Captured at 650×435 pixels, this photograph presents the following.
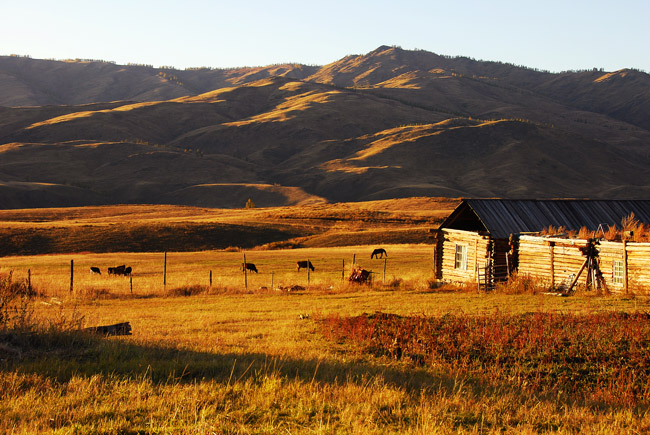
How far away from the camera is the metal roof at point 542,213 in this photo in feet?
103

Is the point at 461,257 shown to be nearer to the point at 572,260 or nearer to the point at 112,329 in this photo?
the point at 572,260

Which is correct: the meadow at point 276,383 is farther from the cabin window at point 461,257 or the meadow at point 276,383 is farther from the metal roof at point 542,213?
the cabin window at point 461,257

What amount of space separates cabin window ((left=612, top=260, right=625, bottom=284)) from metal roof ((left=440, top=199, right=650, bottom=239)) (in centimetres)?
608

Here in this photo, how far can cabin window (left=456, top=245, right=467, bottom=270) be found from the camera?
1292 inches

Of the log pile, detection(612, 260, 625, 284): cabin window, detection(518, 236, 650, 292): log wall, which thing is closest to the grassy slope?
the log pile

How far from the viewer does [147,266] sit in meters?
41.0

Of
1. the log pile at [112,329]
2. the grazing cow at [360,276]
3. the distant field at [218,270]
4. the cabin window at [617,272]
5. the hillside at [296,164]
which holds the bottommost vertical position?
the distant field at [218,270]

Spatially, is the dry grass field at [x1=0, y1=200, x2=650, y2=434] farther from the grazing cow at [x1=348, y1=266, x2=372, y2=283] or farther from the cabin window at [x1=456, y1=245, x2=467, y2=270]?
the cabin window at [x1=456, y1=245, x2=467, y2=270]

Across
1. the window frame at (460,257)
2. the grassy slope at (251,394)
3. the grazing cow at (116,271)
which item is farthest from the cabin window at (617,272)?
the grazing cow at (116,271)

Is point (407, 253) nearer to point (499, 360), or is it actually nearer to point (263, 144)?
point (499, 360)

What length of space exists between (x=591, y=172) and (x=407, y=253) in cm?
12775

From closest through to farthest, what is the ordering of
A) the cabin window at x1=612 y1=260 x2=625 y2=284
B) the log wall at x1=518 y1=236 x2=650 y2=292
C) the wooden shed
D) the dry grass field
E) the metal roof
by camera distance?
the dry grass field, the log wall at x1=518 y1=236 x2=650 y2=292, the cabin window at x1=612 y1=260 x2=625 y2=284, the wooden shed, the metal roof

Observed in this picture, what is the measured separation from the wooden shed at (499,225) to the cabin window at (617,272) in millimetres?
5470

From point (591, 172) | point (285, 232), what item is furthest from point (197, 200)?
point (591, 172)
